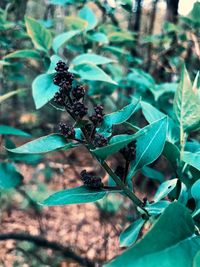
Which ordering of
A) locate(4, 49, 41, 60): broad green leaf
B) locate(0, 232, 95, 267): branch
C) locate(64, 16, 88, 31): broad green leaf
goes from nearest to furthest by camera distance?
1. locate(4, 49, 41, 60): broad green leaf
2. locate(64, 16, 88, 31): broad green leaf
3. locate(0, 232, 95, 267): branch

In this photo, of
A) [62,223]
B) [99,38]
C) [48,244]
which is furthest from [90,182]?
[62,223]

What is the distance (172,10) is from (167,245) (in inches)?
56.4

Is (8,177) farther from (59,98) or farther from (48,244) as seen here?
(48,244)

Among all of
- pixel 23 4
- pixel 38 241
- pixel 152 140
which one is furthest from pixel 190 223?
pixel 23 4

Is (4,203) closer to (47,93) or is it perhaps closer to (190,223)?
(47,93)

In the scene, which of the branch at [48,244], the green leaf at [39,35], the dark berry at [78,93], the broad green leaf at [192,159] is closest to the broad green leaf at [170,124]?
the broad green leaf at [192,159]

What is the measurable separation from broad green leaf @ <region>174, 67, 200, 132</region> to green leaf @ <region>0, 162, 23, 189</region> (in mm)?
406

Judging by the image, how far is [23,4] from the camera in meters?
1.44

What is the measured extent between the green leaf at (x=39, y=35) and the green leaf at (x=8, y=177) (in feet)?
0.82

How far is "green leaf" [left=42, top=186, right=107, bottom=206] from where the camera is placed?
402mm

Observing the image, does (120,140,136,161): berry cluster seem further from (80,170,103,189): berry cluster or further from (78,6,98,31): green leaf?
(78,6,98,31): green leaf

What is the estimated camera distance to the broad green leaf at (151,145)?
0.43 m

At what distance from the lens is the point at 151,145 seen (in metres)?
0.43

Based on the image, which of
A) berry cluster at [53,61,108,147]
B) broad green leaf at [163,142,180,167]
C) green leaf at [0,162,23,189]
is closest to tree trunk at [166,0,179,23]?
green leaf at [0,162,23,189]
